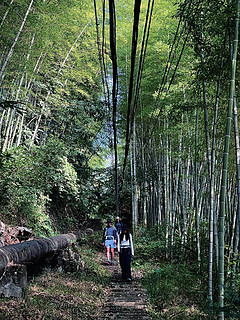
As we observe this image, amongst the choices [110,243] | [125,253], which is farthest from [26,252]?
[110,243]

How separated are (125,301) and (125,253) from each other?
1.26 m

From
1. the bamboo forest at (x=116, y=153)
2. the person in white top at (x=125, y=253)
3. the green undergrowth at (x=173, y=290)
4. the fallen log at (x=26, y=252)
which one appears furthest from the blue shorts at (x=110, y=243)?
the fallen log at (x=26, y=252)

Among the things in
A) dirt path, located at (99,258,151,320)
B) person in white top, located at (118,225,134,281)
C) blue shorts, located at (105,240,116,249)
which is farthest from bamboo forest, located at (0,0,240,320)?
blue shorts, located at (105,240,116,249)

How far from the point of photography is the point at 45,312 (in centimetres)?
284

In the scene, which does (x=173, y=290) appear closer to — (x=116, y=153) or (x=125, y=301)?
(x=125, y=301)

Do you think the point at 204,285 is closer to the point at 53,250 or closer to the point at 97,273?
the point at 97,273

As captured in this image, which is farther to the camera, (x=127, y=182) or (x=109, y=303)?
(x=127, y=182)

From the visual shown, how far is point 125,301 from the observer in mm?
3734

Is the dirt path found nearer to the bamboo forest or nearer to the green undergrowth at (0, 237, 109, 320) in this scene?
the bamboo forest

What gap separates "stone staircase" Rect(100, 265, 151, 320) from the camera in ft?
10.6

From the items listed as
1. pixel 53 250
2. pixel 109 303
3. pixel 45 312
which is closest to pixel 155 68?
pixel 53 250

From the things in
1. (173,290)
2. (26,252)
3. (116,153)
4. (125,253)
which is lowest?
(173,290)

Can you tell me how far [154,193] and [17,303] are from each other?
8.44 m

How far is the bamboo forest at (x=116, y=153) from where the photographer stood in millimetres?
2740
